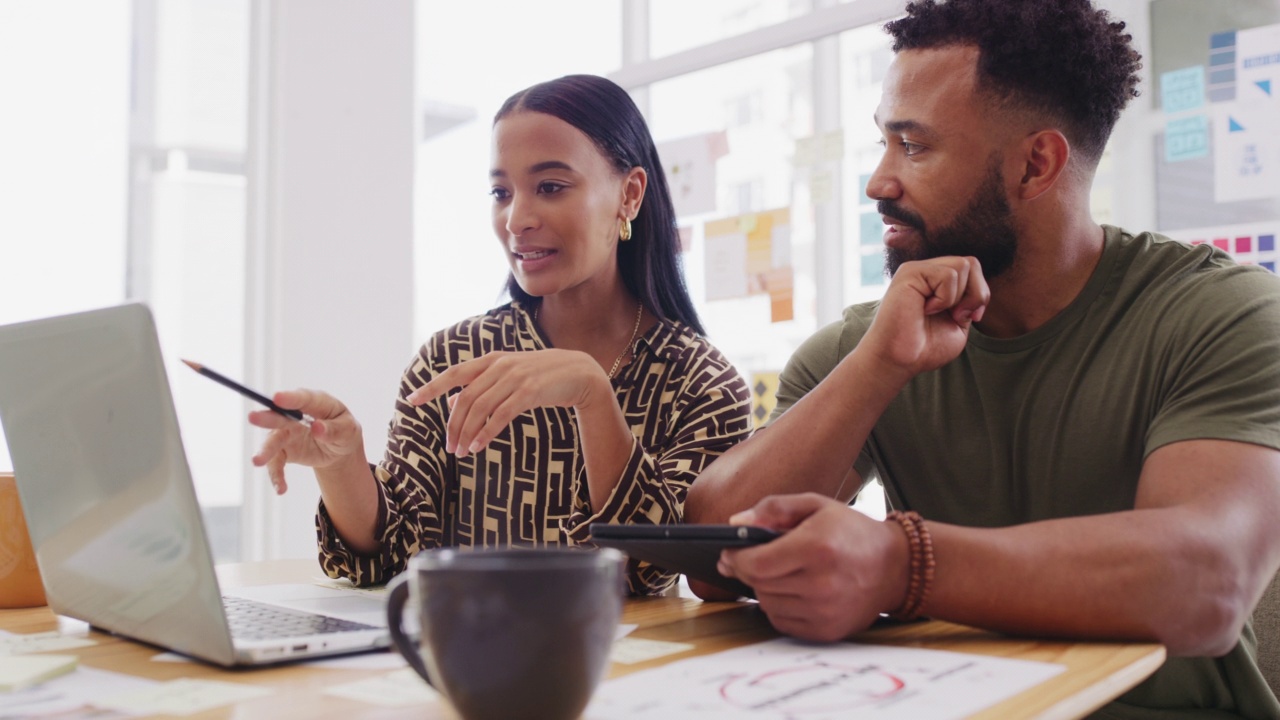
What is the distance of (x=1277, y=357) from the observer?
1.02m

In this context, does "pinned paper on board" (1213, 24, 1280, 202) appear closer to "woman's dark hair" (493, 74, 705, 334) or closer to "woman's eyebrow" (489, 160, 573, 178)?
"woman's dark hair" (493, 74, 705, 334)

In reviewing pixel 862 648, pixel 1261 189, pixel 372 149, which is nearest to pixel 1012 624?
pixel 862 648

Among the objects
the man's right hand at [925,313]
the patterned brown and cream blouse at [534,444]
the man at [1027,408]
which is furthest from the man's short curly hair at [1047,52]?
the patterned brown and cream blouse at [534,444]

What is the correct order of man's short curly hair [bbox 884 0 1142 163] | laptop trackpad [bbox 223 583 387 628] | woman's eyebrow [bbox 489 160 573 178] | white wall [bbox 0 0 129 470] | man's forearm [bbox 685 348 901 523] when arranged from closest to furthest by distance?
1. laptop trackpad [bbox 223 583 387 628]
2. man's forearm [bbox 685 348 901 523]
3. man's short curly hair [bbox 884 0 1142 163]
4. woman's eyebrow [bbox 489 160 573 178]
5. white wall [bbox 0 0 129 470]

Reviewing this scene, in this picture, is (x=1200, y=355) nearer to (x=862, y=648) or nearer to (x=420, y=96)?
(x=862, y=648)

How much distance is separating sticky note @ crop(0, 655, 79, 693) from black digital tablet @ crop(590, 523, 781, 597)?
A: 0.39m

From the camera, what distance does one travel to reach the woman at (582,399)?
48.1 inches

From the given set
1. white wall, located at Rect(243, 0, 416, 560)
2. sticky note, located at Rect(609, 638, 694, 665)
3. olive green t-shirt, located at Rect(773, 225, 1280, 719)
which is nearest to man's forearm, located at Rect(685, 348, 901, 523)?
olive green t-shirt, located at Rect(773, 225, 1280, 719)

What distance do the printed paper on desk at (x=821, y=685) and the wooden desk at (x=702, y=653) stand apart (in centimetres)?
2

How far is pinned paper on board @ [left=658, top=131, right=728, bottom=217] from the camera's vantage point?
2.84 meters

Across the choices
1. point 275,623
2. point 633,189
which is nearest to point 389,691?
point 275,623

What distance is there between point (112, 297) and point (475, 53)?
56.4 inches

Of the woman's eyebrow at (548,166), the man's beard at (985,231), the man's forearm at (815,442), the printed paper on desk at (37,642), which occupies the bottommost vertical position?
the printed paper on desk at (37,642)

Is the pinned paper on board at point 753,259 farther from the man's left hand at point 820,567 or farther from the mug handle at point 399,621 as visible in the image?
the mug handle at point 399,621
